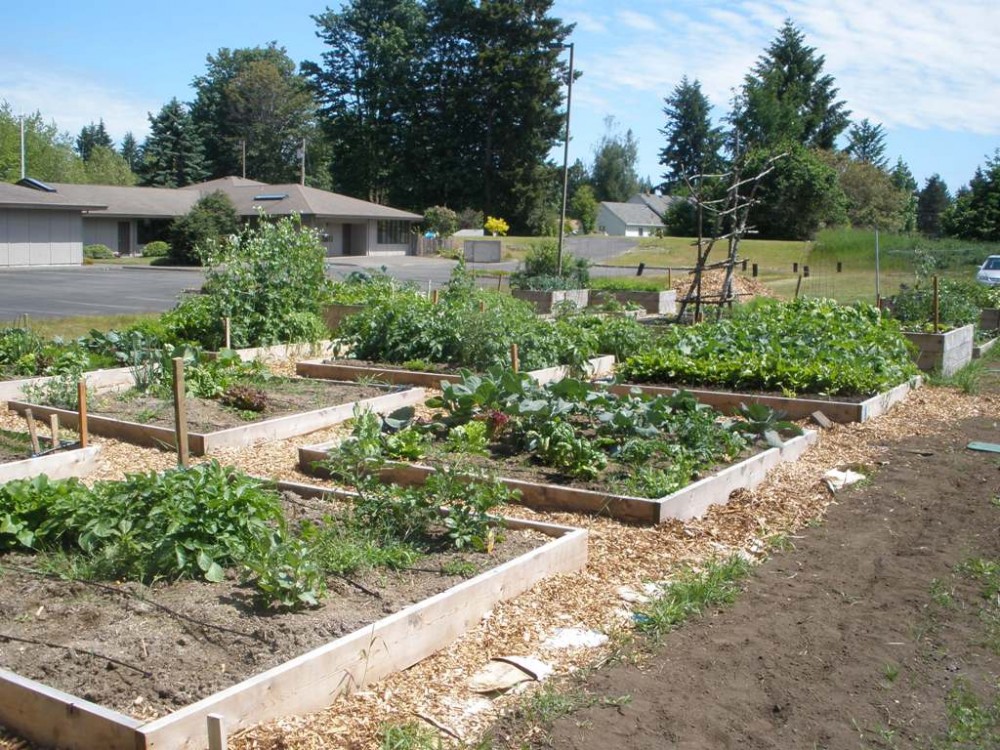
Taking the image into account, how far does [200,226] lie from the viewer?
4347cm

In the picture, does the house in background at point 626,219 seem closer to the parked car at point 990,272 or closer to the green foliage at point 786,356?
the parked car at point 990,272

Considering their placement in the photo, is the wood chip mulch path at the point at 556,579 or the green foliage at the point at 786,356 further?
the green foliage at the point at 786,356

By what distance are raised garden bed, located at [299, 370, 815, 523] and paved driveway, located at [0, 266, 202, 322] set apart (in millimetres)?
12421

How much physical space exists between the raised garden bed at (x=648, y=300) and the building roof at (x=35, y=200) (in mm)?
27072

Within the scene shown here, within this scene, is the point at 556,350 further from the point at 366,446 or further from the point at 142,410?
the point at 366,446

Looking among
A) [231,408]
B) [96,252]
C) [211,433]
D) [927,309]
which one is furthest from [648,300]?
[96,252]

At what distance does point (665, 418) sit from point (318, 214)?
143ft

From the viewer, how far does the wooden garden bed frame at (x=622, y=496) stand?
6.89 meters

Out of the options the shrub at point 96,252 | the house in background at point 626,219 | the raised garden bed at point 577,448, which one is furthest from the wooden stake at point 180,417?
the house in background at point 626,219

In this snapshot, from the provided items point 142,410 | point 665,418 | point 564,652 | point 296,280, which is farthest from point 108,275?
point 564,652

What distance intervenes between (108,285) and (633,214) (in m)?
73.6

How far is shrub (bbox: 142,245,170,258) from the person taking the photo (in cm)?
4762

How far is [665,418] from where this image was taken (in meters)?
8.29

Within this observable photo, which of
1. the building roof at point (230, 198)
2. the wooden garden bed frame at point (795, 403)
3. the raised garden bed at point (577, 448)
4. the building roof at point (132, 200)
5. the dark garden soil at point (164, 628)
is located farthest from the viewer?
the building roof at point (230, 198)
